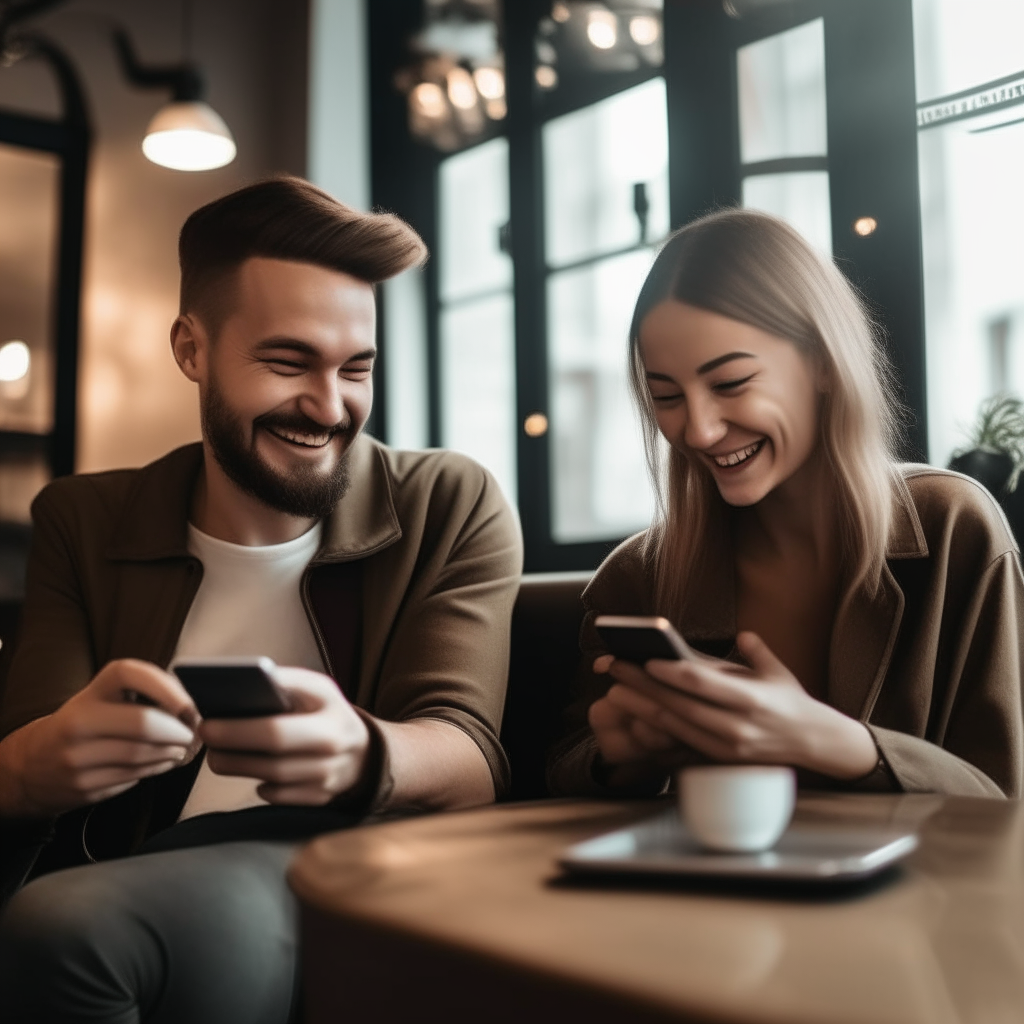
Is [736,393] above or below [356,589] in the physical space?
above

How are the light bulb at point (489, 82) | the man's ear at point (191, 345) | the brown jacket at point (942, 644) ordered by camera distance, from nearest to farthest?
1. the brown jacket at point (942, 644)
2. the man's ear at point (191, 345)
3. the light bulb at point (489, 82)

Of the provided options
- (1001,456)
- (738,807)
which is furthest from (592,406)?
(738,807)

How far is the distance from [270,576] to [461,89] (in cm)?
302

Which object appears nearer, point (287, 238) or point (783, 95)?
point (287, 238)

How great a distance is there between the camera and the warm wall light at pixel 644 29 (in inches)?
143

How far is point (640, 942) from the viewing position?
724 mm

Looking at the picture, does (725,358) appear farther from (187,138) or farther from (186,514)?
(187,138)

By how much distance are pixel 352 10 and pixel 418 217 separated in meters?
0.88

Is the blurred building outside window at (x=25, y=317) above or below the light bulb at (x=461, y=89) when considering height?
below

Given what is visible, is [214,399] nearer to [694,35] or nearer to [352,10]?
[694,35]

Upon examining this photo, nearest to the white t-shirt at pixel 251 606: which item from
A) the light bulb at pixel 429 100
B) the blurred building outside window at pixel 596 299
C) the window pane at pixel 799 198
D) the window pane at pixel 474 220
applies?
the window pane at pixel 799 198

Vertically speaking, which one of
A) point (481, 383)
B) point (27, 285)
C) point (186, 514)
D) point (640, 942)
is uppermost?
point (27, 285)

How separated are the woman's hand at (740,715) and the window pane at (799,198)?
186cm

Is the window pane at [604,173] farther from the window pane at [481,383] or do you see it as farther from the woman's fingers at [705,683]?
the woman's fingers at [705,683]
